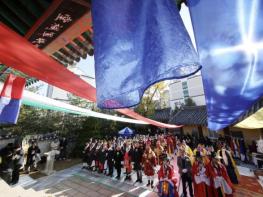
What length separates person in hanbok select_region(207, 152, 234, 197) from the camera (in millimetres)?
4875

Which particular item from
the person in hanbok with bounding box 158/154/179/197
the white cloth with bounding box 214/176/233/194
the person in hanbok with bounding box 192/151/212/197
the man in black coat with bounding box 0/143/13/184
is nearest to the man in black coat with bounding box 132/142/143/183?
the person in hanbok with bounding box 158/154/179/197

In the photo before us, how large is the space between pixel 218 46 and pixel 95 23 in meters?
1.19

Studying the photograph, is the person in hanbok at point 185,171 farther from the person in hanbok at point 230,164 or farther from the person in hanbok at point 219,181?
the person in hanbok at point 230,164

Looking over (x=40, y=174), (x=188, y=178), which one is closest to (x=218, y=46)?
(x=188, y=178)

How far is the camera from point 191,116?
58.0 feet

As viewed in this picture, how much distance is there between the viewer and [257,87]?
2.32m

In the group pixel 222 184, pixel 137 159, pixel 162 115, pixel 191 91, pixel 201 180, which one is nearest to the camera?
pixel 222 184

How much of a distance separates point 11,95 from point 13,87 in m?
0.16

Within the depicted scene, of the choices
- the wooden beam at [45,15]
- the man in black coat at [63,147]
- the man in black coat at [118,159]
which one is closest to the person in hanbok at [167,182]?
the man in black coat at [118,159]

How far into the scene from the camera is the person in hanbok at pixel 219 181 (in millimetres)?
4875

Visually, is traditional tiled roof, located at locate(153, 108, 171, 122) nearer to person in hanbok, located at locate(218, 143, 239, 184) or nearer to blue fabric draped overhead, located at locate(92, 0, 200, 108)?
person in hanbok, located at locate(218, 143, 239, 184)

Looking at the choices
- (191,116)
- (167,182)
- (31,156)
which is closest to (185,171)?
(167,182)

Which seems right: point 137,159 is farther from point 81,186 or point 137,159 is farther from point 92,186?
point 81,186

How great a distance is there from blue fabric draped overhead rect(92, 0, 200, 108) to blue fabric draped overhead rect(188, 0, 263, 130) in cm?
60
